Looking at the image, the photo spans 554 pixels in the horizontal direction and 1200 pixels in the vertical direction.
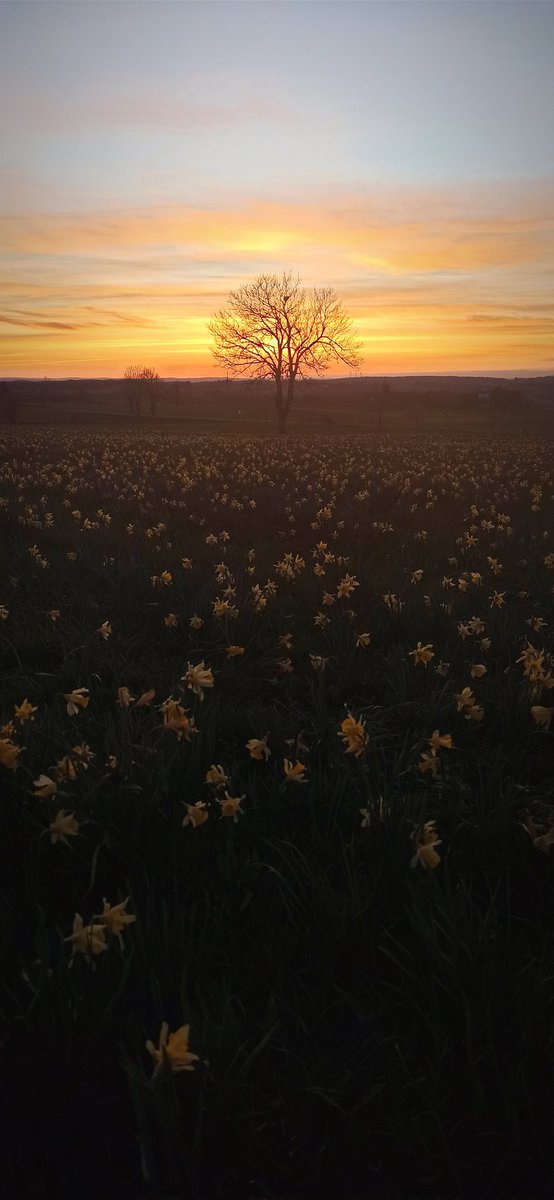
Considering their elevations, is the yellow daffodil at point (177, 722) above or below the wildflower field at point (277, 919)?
above

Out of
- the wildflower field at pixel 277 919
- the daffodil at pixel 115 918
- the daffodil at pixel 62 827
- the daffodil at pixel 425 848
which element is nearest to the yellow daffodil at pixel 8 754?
the wildflower field at pixel 277 919

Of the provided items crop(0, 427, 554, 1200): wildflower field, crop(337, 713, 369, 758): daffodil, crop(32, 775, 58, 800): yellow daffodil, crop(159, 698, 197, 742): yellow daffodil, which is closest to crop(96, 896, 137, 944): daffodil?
crop(0, 427, 554, 1200): wildflower field

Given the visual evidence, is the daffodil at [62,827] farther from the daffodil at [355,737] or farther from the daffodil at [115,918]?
the daffodil at [355,737]

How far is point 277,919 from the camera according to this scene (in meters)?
2.19

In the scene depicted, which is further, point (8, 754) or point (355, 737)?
point (355, 737)

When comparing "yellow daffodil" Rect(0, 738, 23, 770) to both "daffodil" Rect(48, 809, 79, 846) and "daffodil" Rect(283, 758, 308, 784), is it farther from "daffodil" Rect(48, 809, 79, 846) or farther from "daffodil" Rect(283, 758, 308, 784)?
"daffodil" Rect(283, 758, 308, 784)

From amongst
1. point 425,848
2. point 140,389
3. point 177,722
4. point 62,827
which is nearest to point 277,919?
point 425,848

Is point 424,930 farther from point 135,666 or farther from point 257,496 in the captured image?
point 257,496

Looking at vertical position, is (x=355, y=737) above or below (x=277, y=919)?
above

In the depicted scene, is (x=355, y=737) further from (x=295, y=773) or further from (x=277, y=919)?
(x=277, y=919)

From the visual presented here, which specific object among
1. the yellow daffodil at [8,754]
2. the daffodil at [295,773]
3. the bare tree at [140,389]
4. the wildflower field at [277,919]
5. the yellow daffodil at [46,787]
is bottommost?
the wildflower field at [277,919]

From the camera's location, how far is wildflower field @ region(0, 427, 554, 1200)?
1.55 meters

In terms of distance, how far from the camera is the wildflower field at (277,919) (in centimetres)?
155

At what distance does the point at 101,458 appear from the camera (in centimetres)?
1838
